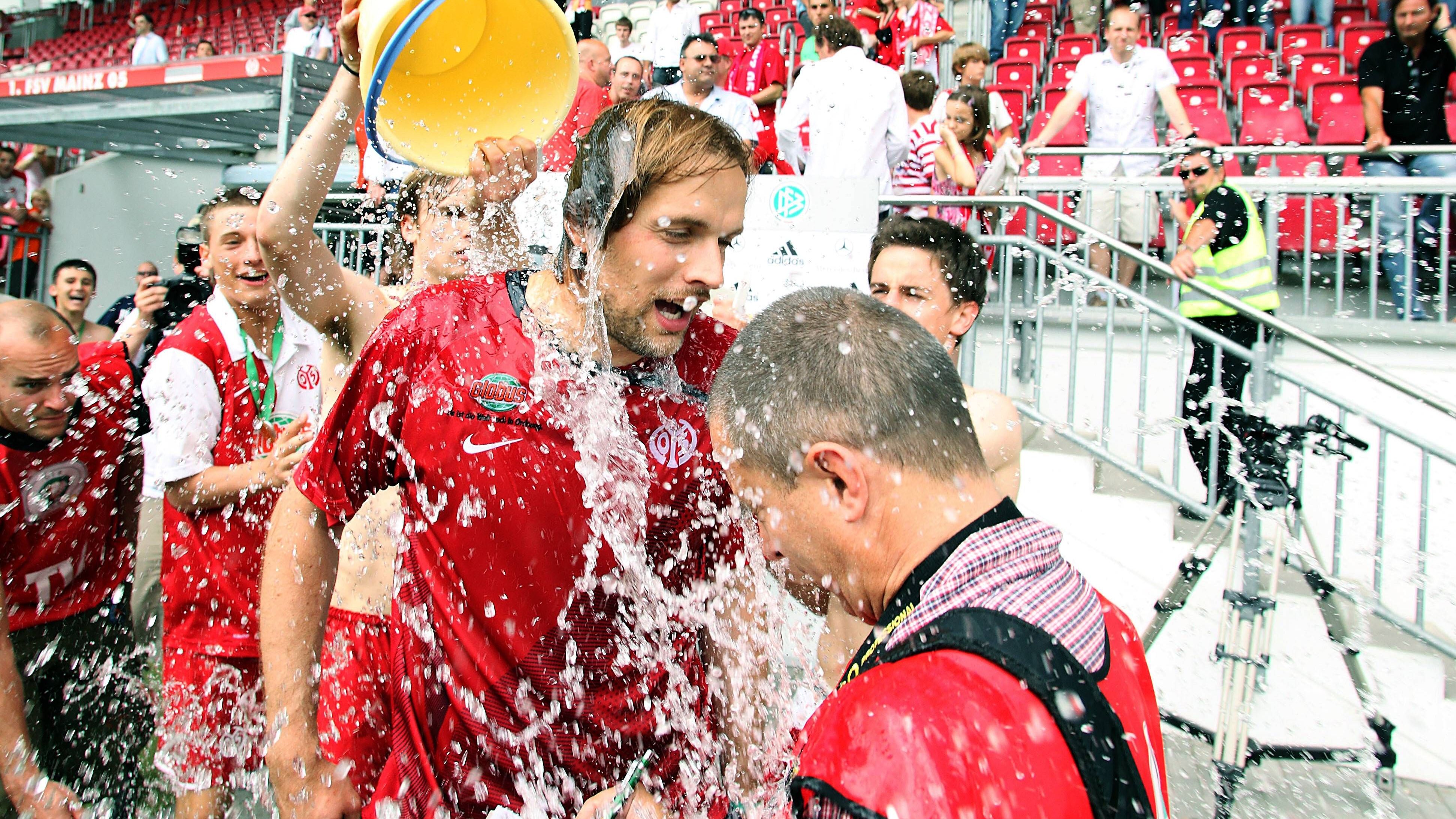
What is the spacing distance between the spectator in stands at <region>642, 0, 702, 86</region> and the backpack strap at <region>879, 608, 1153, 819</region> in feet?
33.1

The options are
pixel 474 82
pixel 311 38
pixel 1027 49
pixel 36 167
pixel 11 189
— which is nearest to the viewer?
pixel 474 82

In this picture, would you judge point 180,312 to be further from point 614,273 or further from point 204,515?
point 614,273

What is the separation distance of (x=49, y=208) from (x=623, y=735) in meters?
14.4

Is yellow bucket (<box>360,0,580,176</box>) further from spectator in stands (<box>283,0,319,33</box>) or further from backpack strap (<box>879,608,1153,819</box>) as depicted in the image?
spectator in stands (<box>283,0,319,33</box>)

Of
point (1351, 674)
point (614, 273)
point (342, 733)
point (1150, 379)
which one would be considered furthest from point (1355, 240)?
point (342, 733)

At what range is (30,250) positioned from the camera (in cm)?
1198

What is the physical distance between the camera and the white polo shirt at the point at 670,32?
11000mm

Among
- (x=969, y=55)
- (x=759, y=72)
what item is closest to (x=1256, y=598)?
(x=969, y=55)

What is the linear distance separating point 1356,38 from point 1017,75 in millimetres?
3468

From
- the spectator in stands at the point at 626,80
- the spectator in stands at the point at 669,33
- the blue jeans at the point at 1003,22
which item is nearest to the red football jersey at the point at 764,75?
the spectator in stands at the point at 669,33

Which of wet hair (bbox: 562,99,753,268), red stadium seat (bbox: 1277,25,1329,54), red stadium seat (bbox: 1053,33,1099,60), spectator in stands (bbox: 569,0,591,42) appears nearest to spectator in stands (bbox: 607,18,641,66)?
spectator in stands (bbox: 569,0,591,42)

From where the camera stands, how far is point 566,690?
1.79 meters

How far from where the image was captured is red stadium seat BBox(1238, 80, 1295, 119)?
29.9 feet

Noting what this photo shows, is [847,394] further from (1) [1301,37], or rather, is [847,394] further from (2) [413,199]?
(1) [1301,37]
